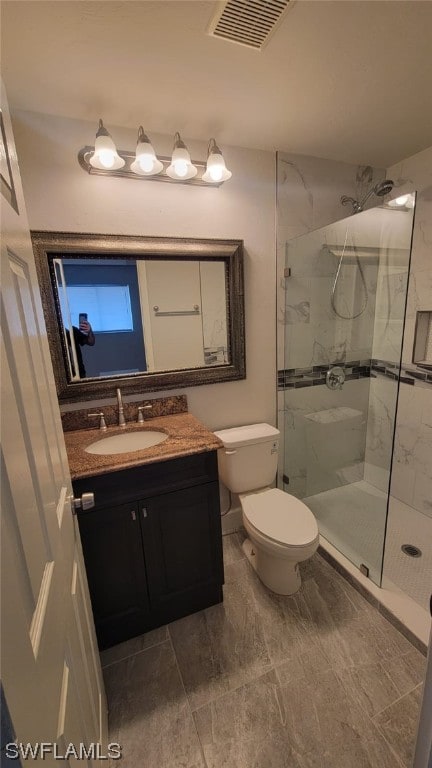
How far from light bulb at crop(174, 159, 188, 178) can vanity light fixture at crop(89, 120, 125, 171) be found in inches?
9.8

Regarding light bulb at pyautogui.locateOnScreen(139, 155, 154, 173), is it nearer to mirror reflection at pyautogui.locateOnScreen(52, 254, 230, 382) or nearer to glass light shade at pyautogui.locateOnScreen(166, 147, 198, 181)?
glass light shade at pyautogui.locateOnScreen(166, 147, 198, 181)

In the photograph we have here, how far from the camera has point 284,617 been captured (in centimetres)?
155

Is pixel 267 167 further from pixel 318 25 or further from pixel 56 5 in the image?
pixel 56 5

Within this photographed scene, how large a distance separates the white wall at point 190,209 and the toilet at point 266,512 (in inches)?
9.8

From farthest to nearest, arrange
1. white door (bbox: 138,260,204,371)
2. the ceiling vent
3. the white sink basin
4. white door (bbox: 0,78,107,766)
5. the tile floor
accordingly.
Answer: white door (bbox: 138,260,204,371)
the white sink basin
the tile floor
the ceiling vent
white door (bbox: 0,78,107,766)

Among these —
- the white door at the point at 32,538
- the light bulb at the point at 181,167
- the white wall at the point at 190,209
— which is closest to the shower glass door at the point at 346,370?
the white wall at the point at 190,209

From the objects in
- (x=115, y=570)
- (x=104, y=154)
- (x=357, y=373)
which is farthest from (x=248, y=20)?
(x=115, y=570)

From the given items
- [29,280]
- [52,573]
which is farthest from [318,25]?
[52,573]

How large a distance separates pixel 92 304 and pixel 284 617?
1.83 meters

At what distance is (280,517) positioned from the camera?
165 cm

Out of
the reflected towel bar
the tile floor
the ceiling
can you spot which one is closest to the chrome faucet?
the reflected towel bar

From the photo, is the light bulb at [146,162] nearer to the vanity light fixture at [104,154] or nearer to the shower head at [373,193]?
the vanity light fixture at [104,154]

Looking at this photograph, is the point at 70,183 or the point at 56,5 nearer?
the point at 56,5

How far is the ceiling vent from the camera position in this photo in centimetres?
93
